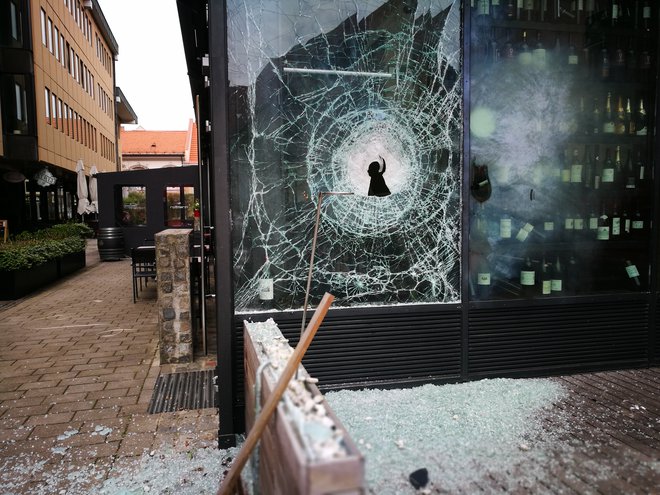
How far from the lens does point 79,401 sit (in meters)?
4.04

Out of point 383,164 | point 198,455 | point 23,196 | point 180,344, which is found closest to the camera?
point 198,455

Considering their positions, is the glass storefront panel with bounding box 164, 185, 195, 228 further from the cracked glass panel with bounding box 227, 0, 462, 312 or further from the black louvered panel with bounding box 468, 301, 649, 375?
the black louvered panel with bounding box 468, 301, 649, 375

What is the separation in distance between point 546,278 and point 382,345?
5.38 ft

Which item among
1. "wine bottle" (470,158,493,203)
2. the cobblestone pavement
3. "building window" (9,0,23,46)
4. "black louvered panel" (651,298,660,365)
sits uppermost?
"building window" (9,0,23,46)

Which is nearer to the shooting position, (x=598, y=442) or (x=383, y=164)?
(x=598, y=442)

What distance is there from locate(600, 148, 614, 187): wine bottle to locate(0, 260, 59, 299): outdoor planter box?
906 cm

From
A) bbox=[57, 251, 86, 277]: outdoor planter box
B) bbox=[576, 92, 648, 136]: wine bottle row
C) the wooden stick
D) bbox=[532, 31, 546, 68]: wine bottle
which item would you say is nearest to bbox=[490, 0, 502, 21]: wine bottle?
bbox=[532, 31, 546, 68]: wine bottle

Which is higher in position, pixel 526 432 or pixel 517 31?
pixel 517 31

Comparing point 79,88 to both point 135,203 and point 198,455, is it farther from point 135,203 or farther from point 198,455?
point 198,455

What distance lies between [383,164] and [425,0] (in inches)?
51.6

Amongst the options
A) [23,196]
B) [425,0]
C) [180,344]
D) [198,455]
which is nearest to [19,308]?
[180,344]

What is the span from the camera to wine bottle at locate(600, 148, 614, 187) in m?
4.67

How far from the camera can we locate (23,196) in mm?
17781

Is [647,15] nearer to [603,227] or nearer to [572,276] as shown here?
[603,227]
